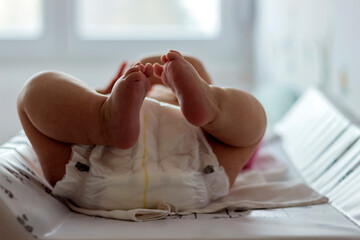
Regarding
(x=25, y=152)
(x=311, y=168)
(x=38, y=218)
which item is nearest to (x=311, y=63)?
(x=311, y=168)

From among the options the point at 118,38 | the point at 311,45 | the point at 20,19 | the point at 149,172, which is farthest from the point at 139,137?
the point at 20,19

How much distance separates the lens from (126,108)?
2.64ft

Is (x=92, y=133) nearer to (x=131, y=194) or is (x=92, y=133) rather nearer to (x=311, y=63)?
(x=131, y=194)

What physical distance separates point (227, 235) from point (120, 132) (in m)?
0.23

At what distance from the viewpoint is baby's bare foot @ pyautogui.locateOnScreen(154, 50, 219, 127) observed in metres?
0.81

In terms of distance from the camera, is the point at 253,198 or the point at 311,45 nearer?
the point at 253,198

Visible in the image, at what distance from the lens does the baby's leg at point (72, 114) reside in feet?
2.66

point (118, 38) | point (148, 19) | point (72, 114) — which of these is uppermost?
point (72, 114)

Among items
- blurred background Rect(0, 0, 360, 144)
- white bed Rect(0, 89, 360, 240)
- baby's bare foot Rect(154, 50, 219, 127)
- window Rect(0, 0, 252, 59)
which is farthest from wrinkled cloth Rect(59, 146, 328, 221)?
window Rect(0, 0, 252, 59)

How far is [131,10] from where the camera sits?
8.77 ft

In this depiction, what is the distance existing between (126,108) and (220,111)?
0.49ft

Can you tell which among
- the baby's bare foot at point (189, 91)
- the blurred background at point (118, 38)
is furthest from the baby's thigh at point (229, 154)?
the blurred background at point (118, 38)

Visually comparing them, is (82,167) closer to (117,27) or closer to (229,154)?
(229,154)

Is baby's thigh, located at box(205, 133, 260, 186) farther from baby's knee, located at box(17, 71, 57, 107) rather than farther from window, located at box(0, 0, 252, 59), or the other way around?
window, located at box(0, 0, 252, 59)
